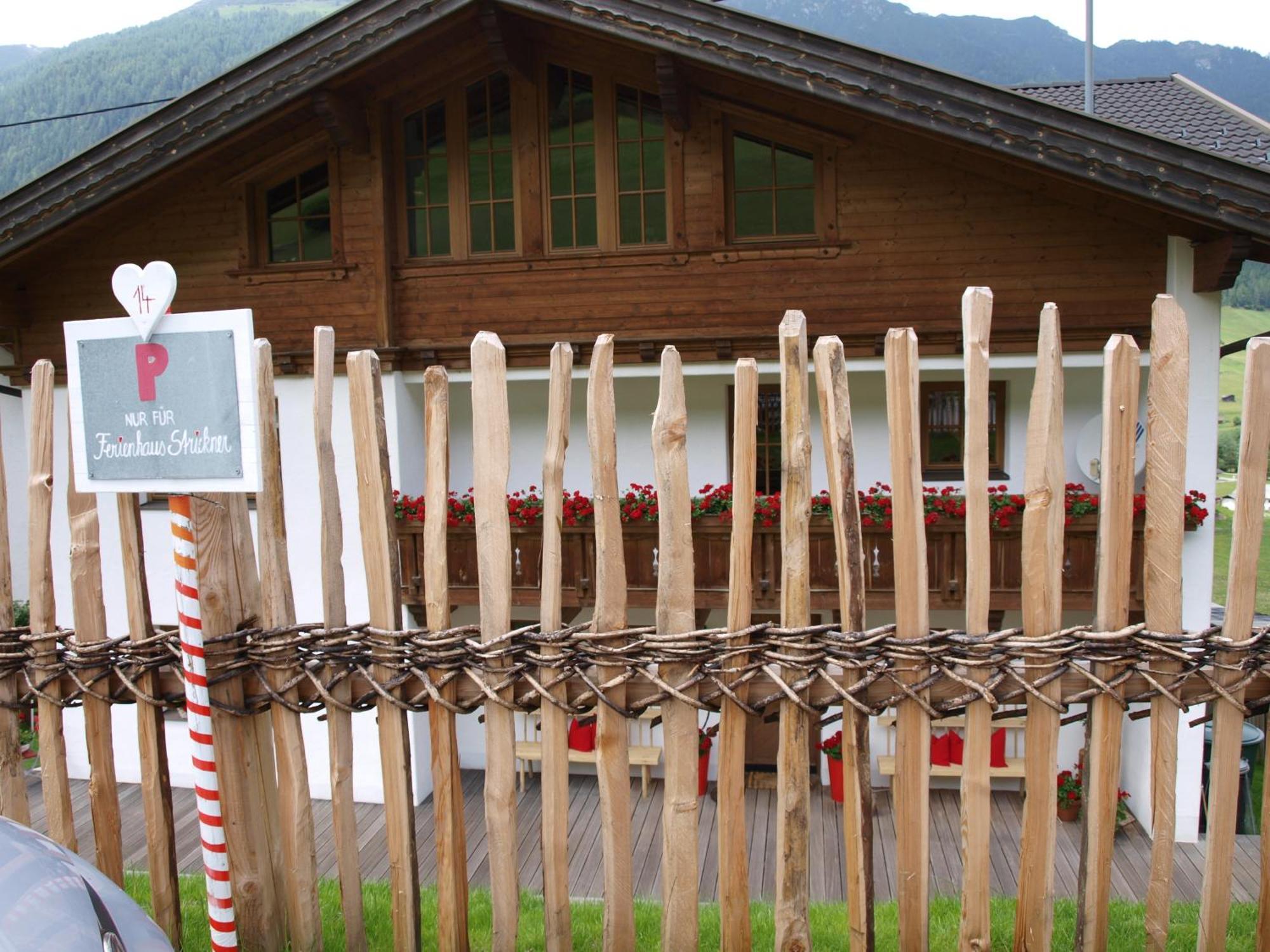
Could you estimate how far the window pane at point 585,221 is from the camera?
10977mm

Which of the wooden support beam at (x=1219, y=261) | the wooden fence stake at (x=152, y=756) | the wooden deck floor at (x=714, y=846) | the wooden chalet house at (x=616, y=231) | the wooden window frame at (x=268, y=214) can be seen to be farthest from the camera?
the wooden window frame at (x=268, y=214)

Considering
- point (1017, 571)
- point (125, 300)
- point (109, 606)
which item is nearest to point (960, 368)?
point (1017, 571)

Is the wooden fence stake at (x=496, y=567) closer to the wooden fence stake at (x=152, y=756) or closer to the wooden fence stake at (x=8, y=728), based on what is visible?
the wooden fence stake at (x=152, y=756)

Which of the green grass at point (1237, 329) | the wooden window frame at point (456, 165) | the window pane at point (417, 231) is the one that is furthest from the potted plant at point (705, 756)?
the green grass at point (1237, 329)

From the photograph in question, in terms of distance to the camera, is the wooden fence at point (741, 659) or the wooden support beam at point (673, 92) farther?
the wooden support beam at point (673, 92)

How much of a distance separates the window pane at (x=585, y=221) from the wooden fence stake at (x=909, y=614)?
8395mm

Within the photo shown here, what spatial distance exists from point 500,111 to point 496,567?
898 centimetres

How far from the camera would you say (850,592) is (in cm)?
298

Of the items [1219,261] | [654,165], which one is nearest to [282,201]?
[654,165]

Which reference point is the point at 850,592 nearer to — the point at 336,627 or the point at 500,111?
the point at 336,627

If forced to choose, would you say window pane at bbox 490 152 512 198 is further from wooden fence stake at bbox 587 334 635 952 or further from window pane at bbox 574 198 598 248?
wooden fence stake at bbox 587 334 635 952

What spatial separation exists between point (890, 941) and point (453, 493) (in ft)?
26.4

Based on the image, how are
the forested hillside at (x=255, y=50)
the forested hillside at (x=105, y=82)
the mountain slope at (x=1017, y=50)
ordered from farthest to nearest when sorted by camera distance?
1. the mountain slope at (x=1017, y=50)
2. the forested hillside at (x=255, y=50)
3. the forested hillside at (x=105, y=82)

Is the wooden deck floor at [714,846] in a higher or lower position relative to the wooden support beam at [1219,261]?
lower
